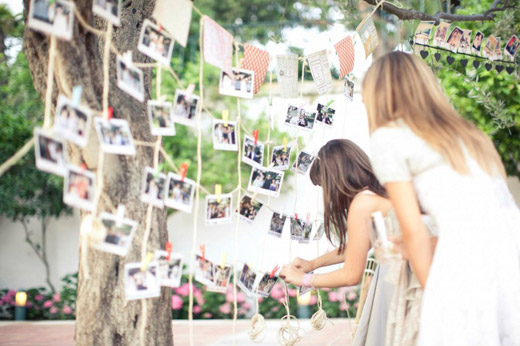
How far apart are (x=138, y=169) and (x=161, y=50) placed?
420 mm

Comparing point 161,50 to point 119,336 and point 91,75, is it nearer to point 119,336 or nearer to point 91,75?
point 91,75

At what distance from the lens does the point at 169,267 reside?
6.23ft

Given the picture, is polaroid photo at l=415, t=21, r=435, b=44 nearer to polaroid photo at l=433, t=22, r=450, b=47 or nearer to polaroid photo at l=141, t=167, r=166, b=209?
polaroid photo at l=433, t=22, r=450, b=47

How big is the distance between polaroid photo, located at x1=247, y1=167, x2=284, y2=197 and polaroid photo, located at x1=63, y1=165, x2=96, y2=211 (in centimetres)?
88

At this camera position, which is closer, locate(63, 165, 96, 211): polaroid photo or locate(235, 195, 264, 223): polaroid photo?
locate(63, 165, 96, 211): polaroid photo

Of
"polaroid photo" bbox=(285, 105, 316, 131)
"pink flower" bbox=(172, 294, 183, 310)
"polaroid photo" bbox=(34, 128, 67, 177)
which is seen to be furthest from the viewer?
"pink flower" bbox=(172, 294, 183, 310)

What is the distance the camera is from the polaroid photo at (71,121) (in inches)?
60.2

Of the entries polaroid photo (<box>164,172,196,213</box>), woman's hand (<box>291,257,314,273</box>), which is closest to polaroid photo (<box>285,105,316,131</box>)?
woman's hand (<box>291,257,314,273</box>)

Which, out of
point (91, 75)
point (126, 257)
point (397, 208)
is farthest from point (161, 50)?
point (397, 208)

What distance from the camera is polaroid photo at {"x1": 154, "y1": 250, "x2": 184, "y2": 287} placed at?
187 centimetres

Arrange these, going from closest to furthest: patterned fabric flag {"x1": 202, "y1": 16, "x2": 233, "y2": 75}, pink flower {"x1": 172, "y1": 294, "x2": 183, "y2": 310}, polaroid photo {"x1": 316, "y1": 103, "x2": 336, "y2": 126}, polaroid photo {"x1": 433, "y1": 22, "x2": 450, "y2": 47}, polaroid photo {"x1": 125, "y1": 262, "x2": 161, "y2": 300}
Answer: polaroid photo {"x1": 125, "y1": 262, "x2": 161, "y2": 300} → patterned fabric flag {"x1": 202, "y1": 16, "x2": 233, "y2": 75} → polaroid photo {"x1": 316, "y1": 103, "x2": 336, "y2": 126} → polaroid photo {"x1": 433, "y1": 22, "x2": 450, "y2": 47} → pink flower {"x1": 172, "y1": 294, "x2": 183, "y2": 310}

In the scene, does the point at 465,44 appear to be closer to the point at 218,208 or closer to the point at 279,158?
the point at 279,158

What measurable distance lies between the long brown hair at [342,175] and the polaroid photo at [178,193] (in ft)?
1.95

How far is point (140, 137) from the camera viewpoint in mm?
2109
